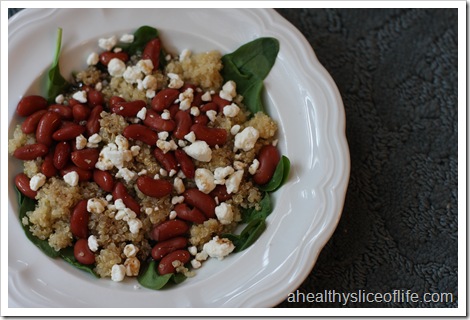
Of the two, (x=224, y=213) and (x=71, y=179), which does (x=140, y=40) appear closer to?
(x=71, y=179)

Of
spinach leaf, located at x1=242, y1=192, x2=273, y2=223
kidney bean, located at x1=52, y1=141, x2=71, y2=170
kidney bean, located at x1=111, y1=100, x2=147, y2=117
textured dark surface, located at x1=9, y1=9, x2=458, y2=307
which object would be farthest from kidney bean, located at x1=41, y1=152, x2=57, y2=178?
textured dark surface, located at x1=9, y1=9, x2=458, y2=307

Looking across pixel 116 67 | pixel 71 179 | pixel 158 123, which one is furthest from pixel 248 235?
pixel 116 67

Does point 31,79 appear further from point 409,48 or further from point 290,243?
point 409,48

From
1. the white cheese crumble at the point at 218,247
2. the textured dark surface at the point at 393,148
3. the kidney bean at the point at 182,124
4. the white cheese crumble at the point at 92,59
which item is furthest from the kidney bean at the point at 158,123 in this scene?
the textured dark surface at the point at 393,148

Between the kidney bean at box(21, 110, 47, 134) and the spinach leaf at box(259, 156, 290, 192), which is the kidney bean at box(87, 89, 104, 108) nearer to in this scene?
the kidney bean at box(21, 110, 47, 134)

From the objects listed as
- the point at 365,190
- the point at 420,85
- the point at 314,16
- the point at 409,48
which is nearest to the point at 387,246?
the point at 365,190

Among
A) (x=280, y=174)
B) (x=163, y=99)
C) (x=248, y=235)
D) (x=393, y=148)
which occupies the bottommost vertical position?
(x=393, y=148)

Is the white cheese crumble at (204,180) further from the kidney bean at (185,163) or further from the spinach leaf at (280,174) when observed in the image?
the spinach leaf at (280,174)
